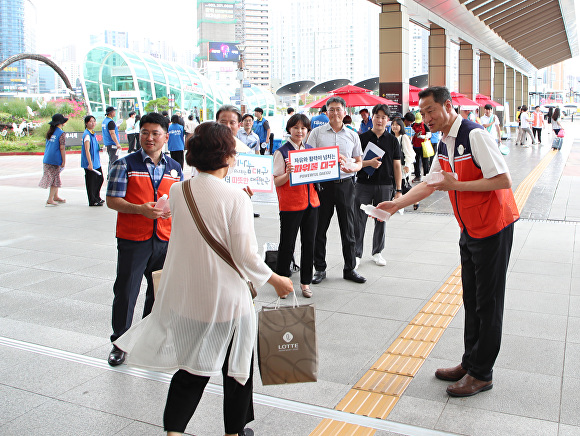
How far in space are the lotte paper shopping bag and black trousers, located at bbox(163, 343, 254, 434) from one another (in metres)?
0.14

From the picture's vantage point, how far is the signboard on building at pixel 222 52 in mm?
156438

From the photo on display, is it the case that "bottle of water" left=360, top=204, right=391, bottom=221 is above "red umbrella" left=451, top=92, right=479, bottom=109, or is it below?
below

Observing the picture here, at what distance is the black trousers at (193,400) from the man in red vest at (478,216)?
4.80 ft

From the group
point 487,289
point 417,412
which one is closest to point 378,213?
point 487,289

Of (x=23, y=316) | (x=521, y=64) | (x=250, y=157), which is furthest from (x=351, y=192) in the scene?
(x=521, y=64)

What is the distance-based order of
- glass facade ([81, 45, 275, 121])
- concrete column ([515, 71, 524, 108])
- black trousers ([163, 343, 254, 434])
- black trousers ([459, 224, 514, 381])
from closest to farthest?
black trousers ([163, 343, 254, 434]) < black trousers ([459, 224, 514, 381]) < glass facade ([81, 45, 275, 121]) < concrete column ([515, 71, 524, 108])

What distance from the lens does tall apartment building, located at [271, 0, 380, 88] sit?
467 ft

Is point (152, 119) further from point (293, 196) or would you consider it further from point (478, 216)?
point (478, 216)

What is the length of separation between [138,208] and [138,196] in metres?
0.19

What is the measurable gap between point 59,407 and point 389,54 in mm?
16532

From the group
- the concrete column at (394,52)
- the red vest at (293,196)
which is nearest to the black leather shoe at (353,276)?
the red vest at (293,196)

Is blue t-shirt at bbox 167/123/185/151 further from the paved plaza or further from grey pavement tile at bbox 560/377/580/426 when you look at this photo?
grey pavement tile at bbox 560/377/580/426

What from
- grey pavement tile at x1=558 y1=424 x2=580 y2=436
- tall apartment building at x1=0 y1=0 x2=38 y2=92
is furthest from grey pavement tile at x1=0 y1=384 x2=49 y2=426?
tall apartment building at x1=0 y1=0 x2=38 y2=92

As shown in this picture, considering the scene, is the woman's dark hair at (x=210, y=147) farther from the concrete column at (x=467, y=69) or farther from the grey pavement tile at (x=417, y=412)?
the concrete column at (x=467, y=69)
